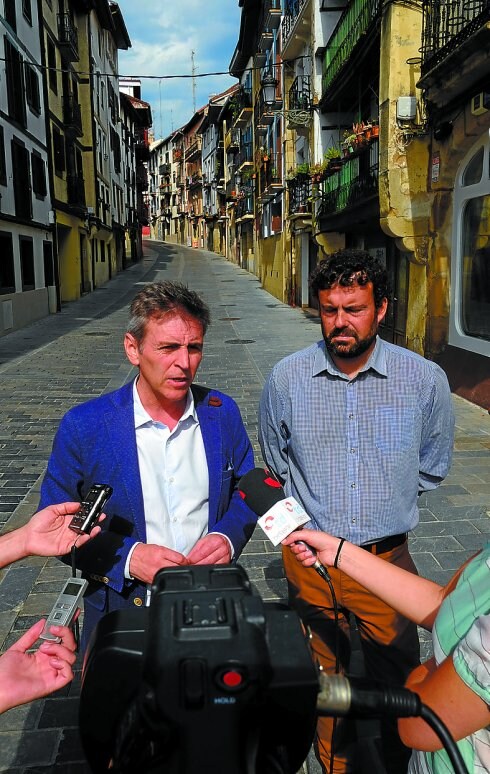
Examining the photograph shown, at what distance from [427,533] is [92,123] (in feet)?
102

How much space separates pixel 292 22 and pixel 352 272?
859 inches

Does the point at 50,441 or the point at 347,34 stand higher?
the point at 347,34

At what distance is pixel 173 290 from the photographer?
2160 millimetres

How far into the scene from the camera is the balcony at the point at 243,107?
122ft

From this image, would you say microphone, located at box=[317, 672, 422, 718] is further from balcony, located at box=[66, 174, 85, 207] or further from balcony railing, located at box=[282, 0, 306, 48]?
balcony, located at box=[66, 174, 85, 207]

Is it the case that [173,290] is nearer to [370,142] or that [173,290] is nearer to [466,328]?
[466,328]

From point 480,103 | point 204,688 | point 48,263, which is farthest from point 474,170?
point 48,263

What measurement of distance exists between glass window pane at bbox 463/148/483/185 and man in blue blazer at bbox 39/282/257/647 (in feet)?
26.4

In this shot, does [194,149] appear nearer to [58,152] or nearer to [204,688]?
[58,152]

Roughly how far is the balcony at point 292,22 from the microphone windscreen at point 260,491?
20.0 m

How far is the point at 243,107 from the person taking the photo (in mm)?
37594

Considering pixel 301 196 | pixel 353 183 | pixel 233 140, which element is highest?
pixel 233 140

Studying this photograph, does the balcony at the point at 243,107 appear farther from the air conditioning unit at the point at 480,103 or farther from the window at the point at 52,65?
the air conditioning unit at the point at 480,103

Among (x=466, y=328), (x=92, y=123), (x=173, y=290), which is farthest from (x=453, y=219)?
(x=92, y=123)
